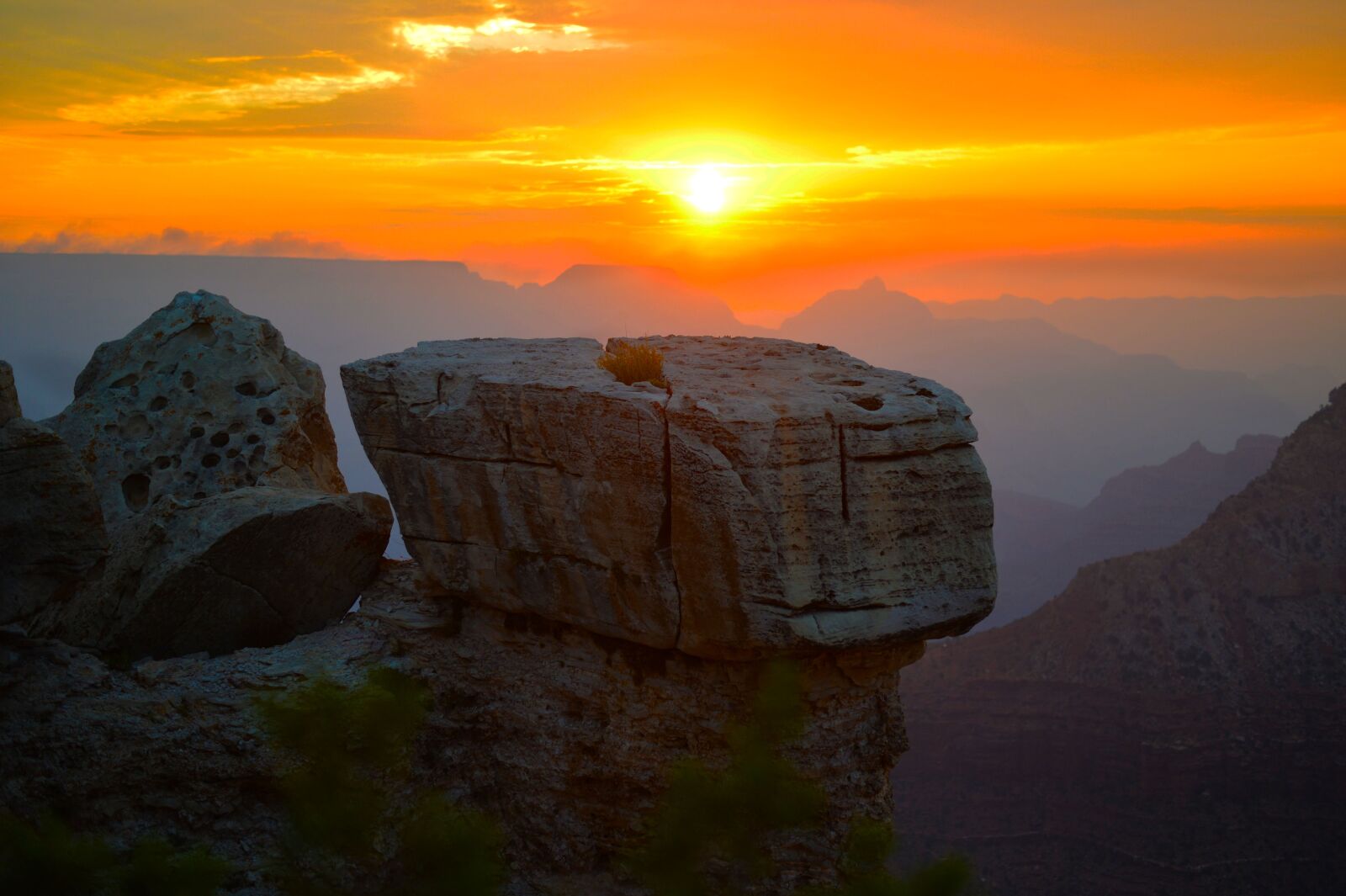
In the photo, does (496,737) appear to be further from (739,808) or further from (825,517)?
(825,517)

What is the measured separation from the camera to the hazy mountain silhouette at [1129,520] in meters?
107

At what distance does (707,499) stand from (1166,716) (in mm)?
47352

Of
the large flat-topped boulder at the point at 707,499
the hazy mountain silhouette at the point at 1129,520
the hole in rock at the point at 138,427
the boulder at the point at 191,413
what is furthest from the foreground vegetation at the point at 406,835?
the hazy mountain silhouette at the point at 1129,520

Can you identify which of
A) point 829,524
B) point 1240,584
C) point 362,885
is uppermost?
point 829,524

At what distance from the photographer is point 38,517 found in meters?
11.1

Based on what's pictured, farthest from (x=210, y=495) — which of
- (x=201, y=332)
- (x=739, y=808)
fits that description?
(x=739, y=808)

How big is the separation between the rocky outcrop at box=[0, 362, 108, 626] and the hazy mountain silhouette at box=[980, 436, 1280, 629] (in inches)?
3702

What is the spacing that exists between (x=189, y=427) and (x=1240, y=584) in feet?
160

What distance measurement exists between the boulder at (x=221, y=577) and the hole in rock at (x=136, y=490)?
5.25 ft

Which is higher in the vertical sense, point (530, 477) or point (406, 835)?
point (530, 477)

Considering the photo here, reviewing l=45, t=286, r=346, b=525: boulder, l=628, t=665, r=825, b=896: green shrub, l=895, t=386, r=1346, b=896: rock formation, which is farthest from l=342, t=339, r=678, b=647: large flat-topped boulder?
l=895, t=386, r=1346, b=896: rock formation

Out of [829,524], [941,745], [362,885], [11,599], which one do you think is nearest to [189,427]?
[11,599]

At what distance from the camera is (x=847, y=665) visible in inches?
450

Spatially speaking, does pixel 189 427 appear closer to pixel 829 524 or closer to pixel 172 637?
pixel 172 637
